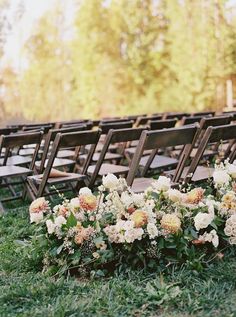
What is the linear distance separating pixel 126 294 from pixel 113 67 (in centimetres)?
1734

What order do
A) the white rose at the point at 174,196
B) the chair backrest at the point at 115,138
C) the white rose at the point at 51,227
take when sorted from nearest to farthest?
the white rose at the point at 51,227 → the white rose at the point at 174,196 → the chair backrest at the point at 115,138

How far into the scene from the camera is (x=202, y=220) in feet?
11.8

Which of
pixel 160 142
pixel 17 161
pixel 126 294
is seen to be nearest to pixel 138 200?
pixel 126 294

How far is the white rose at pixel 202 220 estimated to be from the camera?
359cm

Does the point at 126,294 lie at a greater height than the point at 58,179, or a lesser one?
greater

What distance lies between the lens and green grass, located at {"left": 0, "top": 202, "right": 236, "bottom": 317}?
298 centimetres

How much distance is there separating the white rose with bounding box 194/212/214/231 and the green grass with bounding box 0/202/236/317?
9.3 inches

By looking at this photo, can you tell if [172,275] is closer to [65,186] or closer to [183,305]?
[183,305]

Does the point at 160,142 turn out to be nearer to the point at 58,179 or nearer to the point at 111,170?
the point at 58,179

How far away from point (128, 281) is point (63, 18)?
56.6 ft

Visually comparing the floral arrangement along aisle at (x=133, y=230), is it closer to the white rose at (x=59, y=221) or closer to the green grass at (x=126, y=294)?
the white rose at (x=59, y=221)

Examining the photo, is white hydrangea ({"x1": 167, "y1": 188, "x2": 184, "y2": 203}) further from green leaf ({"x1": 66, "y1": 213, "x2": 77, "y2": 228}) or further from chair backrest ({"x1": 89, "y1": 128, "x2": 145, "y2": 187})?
chair backrest ({"x1": 89, "y1": 128, "x2": 145, "y2": 187})

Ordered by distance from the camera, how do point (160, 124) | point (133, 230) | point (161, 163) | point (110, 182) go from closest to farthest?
point (133, 230), point (110, 182), point (161, 163), point (160, 124)

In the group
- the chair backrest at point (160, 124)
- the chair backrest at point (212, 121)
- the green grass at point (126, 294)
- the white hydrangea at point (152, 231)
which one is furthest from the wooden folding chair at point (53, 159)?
the white hydrangea at point (152, 231)
